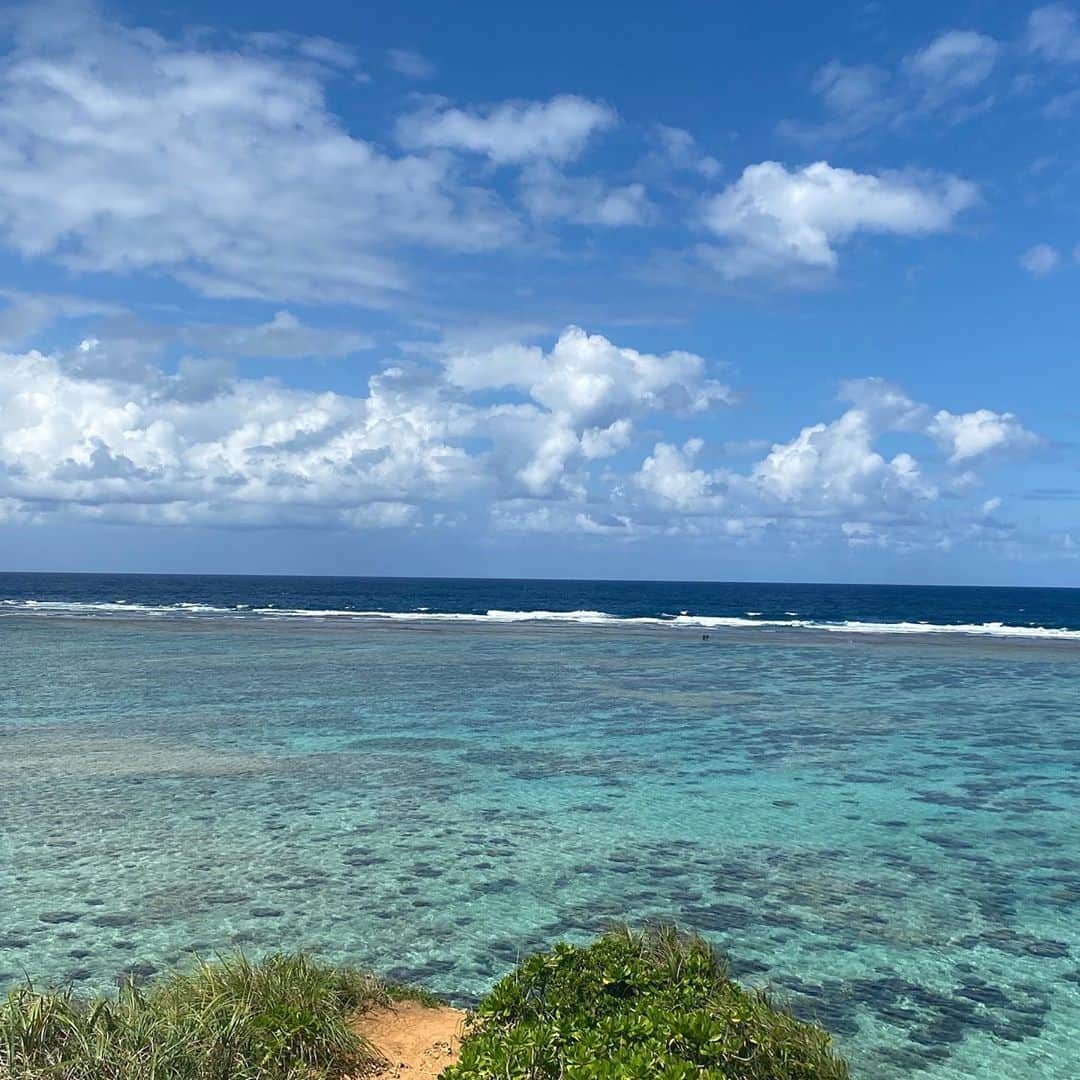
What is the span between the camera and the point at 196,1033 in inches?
263

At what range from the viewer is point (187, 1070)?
6332 mm

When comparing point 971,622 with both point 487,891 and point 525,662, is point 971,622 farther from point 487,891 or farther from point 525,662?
point 487,891

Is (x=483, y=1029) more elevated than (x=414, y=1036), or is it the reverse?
(x=483, y=1029)

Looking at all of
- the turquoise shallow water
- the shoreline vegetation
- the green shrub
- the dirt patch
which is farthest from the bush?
the turquoise shallow water

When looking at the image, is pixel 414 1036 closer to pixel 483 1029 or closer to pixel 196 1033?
pixel 483 1029

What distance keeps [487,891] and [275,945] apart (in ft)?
10.2

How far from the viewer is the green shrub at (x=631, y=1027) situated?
603 cm

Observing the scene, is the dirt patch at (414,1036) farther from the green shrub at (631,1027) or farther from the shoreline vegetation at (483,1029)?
the green shrub at (631,1027)

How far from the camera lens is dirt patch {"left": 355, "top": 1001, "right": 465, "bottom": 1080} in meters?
7.54

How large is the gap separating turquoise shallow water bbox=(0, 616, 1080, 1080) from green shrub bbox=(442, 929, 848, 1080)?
6.11 feet

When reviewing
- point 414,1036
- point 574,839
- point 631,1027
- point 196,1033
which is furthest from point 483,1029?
point 574,839

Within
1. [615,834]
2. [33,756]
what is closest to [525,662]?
[33,756]

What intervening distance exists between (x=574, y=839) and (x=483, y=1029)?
8.19 m

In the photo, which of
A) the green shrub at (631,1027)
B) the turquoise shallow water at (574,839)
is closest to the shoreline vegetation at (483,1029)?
the green shrub at (631,1027)
